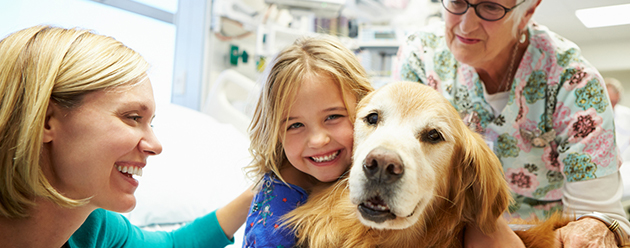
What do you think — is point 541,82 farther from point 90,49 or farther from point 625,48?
point 90,49

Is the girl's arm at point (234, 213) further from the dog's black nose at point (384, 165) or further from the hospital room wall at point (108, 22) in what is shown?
the dog's black nose at point (384, 165)

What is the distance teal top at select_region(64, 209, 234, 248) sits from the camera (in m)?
1.21

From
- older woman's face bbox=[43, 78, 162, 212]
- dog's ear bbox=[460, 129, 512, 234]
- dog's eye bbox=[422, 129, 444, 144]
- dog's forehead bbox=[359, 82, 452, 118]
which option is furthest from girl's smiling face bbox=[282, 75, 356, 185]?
older woman's face bbox=[43, 78, 162, 212]

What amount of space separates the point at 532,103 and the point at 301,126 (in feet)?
3.41

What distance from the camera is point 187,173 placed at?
7.55 ft

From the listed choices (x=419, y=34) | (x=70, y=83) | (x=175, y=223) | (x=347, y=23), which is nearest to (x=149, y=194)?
(x=175, y=223)

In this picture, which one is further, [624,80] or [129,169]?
[624,80]

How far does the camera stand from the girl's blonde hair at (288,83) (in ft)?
4.20

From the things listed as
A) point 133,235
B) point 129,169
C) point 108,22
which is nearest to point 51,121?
point 129,169

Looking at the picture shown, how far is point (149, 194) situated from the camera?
210cm

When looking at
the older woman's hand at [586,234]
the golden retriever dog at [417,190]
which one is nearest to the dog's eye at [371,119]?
the golden retriever dog at [417,190]

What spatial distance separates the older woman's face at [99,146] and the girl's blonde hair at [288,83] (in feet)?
1.36

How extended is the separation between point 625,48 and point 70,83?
153cm

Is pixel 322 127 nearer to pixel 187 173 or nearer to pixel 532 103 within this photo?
pixel 532 103
